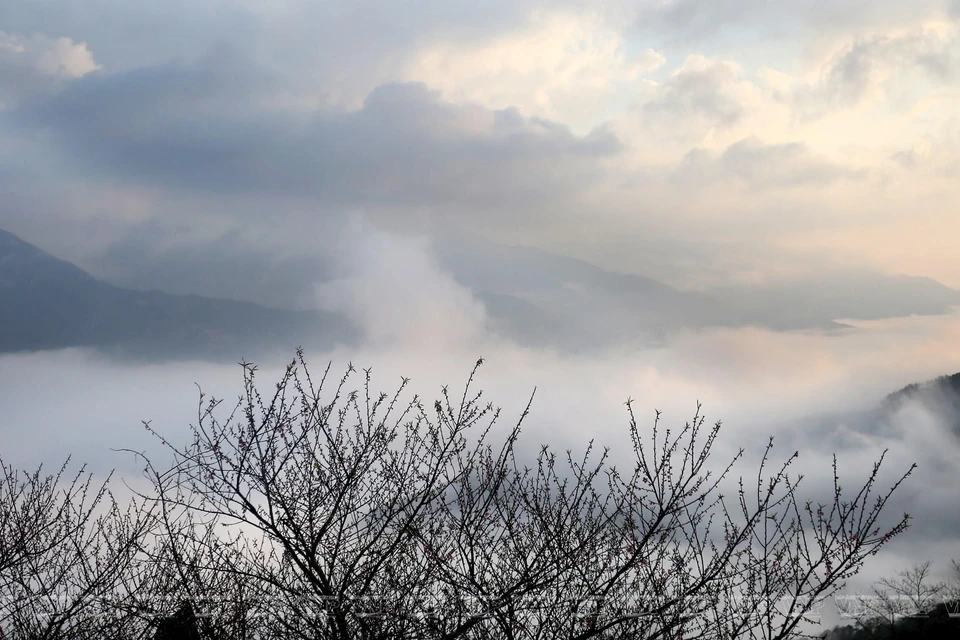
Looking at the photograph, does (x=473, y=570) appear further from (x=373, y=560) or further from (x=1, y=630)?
(x=1, y=630)

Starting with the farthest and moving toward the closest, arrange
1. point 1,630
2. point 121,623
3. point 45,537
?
point 45,537 < point 1,630 < point 121,623

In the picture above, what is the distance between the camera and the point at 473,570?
27.2ft

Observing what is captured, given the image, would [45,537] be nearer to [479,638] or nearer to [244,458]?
[244,458]

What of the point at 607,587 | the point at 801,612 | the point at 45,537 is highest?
the point at 45,537

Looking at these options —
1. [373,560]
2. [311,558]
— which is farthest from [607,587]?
[311,558]

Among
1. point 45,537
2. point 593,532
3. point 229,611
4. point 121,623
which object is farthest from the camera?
point 45,537

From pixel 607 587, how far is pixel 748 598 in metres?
1.46

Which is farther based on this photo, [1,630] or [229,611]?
[1,630]

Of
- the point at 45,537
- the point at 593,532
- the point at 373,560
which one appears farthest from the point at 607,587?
the point at 45,537

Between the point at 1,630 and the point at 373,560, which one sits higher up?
the point at 1,630

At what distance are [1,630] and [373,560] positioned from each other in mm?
6715

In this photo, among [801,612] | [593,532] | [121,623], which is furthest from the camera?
[121,623]

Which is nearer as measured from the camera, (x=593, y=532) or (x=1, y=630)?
(x=593, y=532)

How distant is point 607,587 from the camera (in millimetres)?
7754
